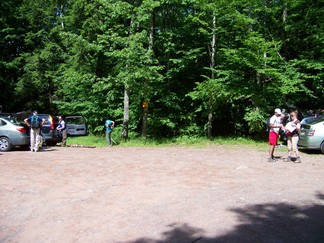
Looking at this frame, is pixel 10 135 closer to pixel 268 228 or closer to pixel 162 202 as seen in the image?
pixel 162 202

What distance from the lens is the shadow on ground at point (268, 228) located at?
4.55m

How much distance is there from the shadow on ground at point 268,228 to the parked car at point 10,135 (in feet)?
40.6

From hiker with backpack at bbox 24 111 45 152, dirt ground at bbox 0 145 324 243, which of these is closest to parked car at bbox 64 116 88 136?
hiker with backpack at bbox 24 111 45 152

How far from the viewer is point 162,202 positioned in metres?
6.44

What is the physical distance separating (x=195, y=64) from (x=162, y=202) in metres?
17.0

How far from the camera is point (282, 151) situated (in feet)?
47.8

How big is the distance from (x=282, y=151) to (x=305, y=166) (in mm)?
4045

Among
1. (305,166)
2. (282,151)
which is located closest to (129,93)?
(282,151)

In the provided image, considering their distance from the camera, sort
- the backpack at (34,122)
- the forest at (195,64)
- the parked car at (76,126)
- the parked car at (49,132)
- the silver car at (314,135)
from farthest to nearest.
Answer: the parked car at (76,126)
the forest at (195,64)
the parked car at (49,132)
the backpack at (34,122)
the silver car at (314,135)

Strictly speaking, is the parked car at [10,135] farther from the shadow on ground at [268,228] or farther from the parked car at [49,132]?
the shadow on ground at [268,228]

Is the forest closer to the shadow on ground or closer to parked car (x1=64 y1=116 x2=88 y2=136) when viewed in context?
parked car (x1=64 y1=116 x2=88 y2=136)

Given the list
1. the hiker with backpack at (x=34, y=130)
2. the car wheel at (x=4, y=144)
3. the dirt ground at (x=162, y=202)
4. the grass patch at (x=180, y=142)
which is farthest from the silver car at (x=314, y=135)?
the car wheel at (x=4, y=144)

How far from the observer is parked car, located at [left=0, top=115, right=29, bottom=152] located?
50.0 ft

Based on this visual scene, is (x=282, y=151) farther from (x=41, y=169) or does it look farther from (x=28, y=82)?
(x=28, y=82)
